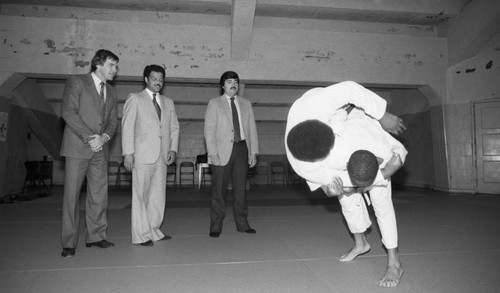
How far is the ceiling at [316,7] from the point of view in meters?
6.06

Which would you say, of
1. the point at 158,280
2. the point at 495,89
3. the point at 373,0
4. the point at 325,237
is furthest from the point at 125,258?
the point at 495,89

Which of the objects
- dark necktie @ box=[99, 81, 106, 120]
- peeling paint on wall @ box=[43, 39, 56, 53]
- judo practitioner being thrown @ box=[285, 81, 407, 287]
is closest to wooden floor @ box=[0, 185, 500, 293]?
judo practitioner being thrown @ box=[285, 81, 407, 287]

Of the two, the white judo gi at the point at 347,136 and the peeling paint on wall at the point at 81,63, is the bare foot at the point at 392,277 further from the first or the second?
the peeling paint on wall at the point at 81,63

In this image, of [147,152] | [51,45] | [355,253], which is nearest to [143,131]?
[147,152]

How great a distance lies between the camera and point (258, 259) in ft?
8.13

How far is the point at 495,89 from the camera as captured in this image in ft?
23.0

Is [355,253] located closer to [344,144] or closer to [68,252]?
[344,144]

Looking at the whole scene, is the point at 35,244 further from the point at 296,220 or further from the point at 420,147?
the point at 420,147

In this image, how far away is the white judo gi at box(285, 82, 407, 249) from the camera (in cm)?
177

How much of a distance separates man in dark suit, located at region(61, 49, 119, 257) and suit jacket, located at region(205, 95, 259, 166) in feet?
3.16

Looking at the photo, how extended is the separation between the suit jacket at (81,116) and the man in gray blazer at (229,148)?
105cm

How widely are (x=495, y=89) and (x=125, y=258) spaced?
7.93m

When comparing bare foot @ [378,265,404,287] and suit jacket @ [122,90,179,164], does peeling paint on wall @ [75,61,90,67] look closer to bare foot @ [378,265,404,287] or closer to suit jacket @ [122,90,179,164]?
suit jacket @ [122,90,179,164]

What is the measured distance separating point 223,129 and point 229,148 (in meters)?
0.21
